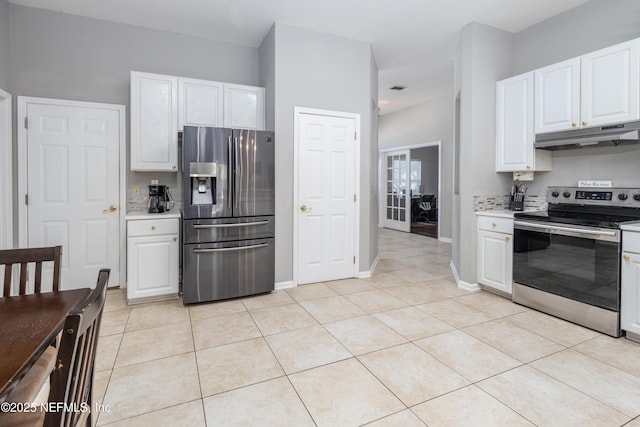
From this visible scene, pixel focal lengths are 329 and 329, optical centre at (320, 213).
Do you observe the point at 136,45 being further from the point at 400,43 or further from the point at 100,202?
the point at 400,43

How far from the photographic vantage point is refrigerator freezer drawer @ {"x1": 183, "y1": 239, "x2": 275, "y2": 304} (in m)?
3.23

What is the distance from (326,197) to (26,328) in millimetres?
3085

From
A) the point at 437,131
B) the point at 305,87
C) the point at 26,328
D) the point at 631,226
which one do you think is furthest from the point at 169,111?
the point at 437,131

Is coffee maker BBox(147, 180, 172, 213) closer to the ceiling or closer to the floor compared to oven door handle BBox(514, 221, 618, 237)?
closer to the ceiling

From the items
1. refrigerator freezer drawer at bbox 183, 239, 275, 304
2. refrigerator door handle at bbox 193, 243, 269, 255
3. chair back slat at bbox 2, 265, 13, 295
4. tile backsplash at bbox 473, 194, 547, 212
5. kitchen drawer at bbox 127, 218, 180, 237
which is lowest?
refrigerator freezer drawer at bbox 183, 239, 275, 304

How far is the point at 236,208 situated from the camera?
338 cm

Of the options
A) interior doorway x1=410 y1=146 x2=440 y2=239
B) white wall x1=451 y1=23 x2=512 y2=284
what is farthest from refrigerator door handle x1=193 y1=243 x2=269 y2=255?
interior doorway x1=410 y1=146 x2=440 y2=239

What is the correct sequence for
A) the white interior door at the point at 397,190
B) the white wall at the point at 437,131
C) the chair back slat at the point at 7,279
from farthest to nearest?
the white interior door at the point at 397,190, the white wall at the point at 437,131, the chair back slat at the point at 7,279

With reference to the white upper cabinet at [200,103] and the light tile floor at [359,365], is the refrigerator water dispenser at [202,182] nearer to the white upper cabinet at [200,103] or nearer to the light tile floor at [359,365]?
the white upper cabinet at [200,103]

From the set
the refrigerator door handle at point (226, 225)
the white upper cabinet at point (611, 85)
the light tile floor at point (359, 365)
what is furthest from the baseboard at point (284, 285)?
the white upper cabinet at point (611, 85)

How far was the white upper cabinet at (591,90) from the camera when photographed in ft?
8.66

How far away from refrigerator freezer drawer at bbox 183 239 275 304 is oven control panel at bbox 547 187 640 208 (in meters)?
3.06

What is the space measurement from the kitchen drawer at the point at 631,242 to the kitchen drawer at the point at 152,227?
3.85 metres

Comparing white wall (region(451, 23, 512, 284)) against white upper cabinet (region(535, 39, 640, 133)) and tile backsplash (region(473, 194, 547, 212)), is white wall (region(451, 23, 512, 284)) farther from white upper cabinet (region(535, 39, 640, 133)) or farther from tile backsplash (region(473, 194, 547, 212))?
white upper cabinet (region(535, 39, 640, 133))
